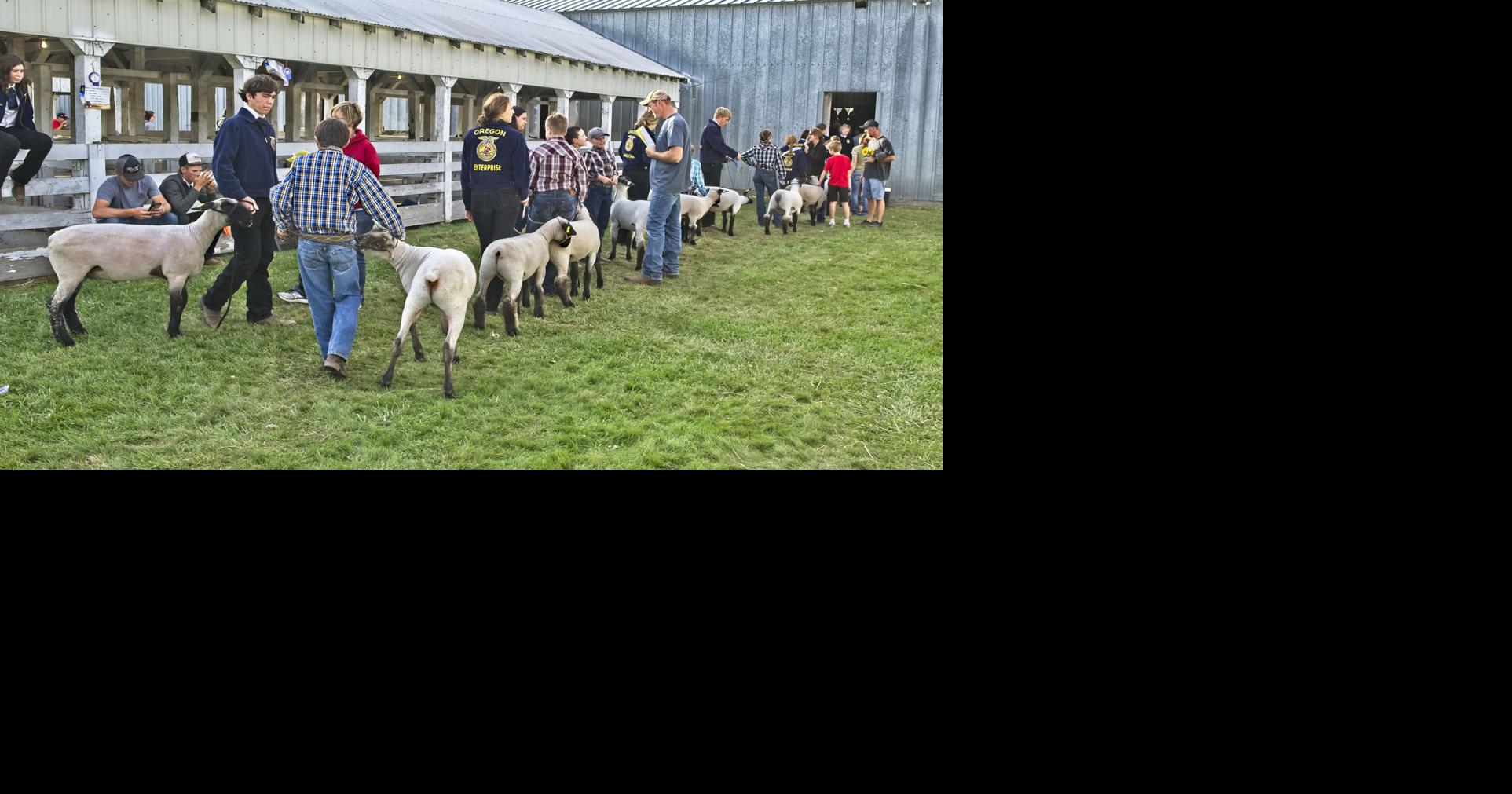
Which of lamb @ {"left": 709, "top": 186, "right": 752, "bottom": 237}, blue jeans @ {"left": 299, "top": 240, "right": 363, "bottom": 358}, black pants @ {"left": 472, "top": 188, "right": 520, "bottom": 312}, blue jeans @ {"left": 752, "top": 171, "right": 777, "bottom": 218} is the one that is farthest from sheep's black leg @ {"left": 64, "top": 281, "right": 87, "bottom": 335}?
lamb @ {"left": 709, "top": 186, "right": 752, "bottom": 237}

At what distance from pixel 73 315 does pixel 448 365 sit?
1.28 metres

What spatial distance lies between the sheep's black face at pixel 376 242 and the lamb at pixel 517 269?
0.46 metres

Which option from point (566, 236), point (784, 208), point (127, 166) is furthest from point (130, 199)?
point (784, 208)

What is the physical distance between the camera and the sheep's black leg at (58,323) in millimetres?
3996

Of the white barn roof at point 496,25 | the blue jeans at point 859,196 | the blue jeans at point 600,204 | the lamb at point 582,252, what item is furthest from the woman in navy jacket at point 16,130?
the blue jeans at point 859,196

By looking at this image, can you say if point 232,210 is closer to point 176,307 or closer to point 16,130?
point 176,307

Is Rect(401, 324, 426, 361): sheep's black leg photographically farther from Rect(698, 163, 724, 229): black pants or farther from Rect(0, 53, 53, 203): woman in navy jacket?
Rect(698, 163, 724, 229): black pants

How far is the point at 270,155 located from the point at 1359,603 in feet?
14.2

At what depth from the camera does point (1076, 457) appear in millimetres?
4180

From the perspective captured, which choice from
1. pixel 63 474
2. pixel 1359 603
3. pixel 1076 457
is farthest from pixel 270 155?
pixel 1359 603

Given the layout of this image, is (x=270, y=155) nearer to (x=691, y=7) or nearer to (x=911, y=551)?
(x=691, y=7)

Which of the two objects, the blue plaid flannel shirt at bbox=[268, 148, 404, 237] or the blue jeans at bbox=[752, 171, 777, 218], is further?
the blue jeans at bbox=[752, 171, 777, 218]

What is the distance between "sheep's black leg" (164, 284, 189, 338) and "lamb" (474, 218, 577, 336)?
3.53 ft

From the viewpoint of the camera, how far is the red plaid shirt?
6.07m
